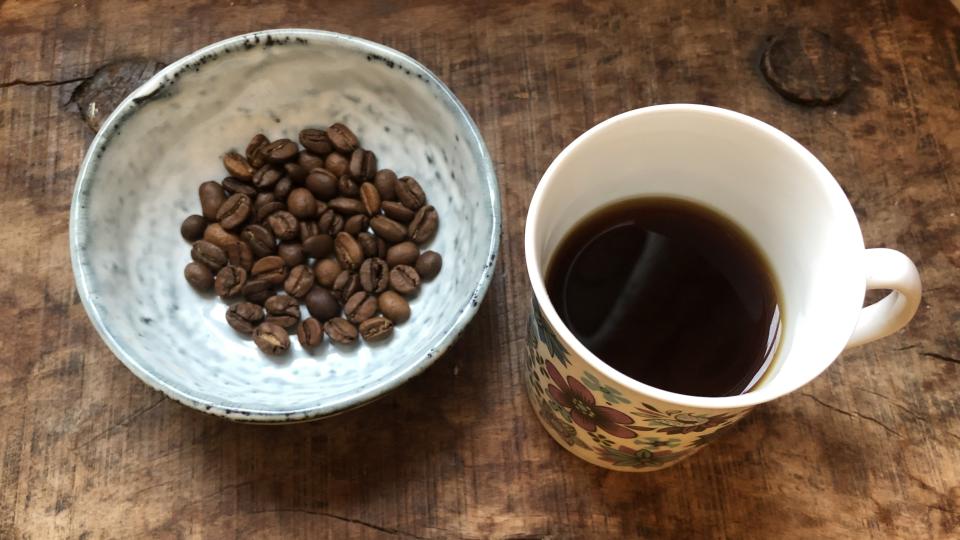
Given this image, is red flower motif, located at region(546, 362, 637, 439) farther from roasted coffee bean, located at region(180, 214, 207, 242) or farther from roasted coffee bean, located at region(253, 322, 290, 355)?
roasted coffee bean, located at region(180, 214, 207, 242)

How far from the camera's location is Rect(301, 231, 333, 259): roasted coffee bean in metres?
0.89

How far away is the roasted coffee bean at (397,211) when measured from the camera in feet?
2.94

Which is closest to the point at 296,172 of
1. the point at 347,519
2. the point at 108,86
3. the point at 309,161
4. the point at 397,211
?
the point at 309,161

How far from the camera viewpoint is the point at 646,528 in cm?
81

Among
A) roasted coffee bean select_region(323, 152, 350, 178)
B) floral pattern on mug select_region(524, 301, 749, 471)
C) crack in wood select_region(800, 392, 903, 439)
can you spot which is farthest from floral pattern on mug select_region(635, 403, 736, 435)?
roasted coffee bean select_region(323, 152, 350, 178)

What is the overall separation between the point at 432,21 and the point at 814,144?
44cm

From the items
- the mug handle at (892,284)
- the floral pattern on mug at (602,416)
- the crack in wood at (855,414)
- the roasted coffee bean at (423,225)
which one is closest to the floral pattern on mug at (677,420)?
the floral pattern on mug at (602,416)

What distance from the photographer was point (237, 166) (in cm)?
92

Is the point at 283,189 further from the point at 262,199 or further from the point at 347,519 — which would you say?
the point at 347,519

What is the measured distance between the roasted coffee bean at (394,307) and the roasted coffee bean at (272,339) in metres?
0.10

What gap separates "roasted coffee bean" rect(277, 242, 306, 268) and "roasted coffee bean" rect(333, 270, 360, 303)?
0.05m

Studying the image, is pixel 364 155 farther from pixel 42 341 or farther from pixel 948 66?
pixel 948 66

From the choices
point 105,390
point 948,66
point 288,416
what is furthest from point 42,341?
point 948,66

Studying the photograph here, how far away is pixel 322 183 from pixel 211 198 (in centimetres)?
12
